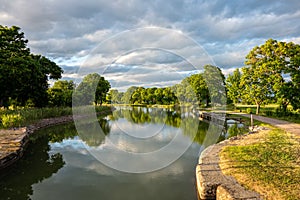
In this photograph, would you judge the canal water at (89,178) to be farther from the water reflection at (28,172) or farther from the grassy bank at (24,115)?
the grassy bank at (24,115)

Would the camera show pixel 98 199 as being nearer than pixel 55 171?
Yes

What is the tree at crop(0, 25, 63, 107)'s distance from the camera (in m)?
21.0

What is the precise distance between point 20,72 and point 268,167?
21.3m

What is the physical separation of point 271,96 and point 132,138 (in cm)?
1693

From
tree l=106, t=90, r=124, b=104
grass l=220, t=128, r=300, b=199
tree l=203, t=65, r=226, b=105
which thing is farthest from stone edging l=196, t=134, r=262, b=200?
tree l=106, t=90, r=124, b=104

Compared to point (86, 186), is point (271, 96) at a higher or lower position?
higher

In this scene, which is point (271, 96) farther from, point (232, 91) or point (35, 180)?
point (35, 180)

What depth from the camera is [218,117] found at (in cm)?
2569

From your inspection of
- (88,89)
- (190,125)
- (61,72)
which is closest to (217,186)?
(190,125)

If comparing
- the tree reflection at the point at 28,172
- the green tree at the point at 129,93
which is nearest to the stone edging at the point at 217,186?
the tree reflection at the point at 28,172

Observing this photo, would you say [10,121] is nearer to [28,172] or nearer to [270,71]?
[28,172]

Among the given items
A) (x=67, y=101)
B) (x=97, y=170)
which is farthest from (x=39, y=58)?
(x=97, y=170)

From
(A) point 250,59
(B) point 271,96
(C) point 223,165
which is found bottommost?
(C) point 223,165

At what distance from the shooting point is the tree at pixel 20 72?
20953 millimetres
